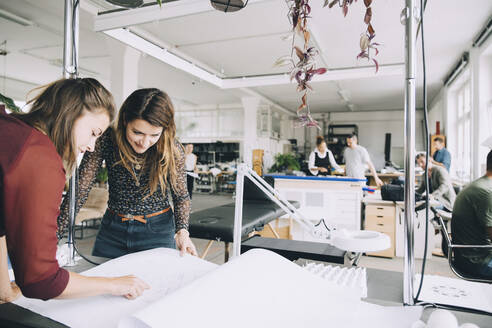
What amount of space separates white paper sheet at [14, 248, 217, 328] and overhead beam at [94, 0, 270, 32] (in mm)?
1109

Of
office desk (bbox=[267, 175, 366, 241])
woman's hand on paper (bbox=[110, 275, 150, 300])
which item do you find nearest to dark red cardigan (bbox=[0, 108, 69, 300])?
→ woman's hand on paper (bbox=[110, 275, 150, 300])

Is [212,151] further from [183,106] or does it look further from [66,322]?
[66,322]

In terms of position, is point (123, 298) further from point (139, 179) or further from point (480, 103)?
point (480, 103)

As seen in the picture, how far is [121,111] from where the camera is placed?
127 cm

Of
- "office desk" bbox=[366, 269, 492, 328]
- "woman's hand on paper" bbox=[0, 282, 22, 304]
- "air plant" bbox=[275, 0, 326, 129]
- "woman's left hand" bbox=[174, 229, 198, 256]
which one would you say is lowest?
"office desk" bbox=[366, 269, 492, 328]

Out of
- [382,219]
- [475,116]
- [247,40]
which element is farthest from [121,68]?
A: [475,116]

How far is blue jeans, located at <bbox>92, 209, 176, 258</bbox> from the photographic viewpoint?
1.31 m

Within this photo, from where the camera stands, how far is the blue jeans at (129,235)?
1307mm

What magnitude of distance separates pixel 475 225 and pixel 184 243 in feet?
6.40

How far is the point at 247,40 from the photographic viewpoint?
577 cm

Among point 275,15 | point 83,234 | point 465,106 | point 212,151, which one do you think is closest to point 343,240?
point 275,15

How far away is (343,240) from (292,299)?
0.26m

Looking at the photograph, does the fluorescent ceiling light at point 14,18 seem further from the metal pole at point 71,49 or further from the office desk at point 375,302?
the office desk at point 375,302

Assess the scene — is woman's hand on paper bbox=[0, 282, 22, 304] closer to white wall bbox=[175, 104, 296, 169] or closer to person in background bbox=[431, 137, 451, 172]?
person in background bbox=[431, 137, 451, 172]
